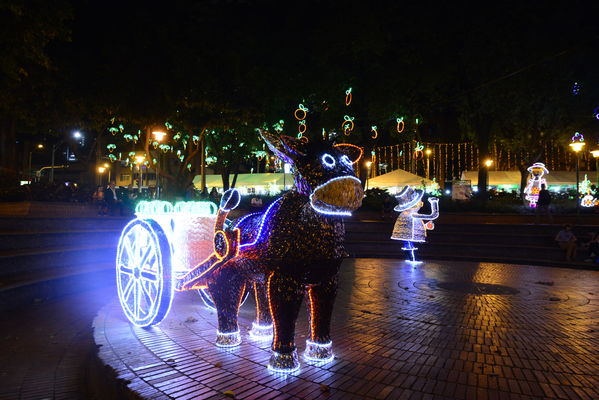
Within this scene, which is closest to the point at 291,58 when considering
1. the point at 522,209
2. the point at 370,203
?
the point at 370,203

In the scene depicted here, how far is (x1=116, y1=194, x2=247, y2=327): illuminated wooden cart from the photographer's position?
13.5ft

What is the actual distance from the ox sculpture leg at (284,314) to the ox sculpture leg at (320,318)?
22 cm

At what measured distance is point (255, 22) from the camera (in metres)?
14.9

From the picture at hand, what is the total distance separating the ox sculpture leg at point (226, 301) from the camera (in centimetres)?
395

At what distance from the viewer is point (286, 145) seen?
3418mm

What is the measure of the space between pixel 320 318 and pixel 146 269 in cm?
215

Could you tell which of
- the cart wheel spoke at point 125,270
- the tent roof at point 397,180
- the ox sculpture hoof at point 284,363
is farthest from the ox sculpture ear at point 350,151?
the tent roof at point 397,180

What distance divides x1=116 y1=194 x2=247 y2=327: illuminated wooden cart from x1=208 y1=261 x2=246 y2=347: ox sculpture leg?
0.59ft

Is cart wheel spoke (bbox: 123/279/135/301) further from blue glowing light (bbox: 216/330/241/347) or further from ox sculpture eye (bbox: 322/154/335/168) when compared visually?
ox sculpture eye (bbox: 322/154/335/168)

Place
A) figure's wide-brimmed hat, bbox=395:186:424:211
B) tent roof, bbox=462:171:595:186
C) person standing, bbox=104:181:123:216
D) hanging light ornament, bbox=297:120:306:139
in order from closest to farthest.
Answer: figure's wide-brimmed hat, bbox=395:186:424:211
person standing, bbox=104:181:123:216
hanging light ornament, bbox=297:120:306:139
tent roof, bbox=462:171:595:186

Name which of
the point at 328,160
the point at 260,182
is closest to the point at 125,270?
the point at 328,160

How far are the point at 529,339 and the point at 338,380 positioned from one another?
2.68 metres

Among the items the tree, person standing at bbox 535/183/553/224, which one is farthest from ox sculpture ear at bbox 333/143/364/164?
person standing at bbox 535/183/553/224

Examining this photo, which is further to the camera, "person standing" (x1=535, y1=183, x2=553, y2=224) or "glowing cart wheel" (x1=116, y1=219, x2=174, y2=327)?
"person standing" (x1=535, y1=183, x2=553, y2=224)
